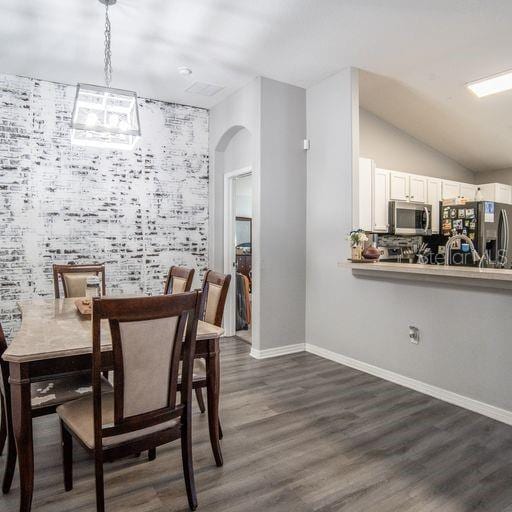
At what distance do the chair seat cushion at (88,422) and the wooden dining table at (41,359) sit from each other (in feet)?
0.52

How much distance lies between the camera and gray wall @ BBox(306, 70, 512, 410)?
2873mm

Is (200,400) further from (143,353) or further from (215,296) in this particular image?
(143,353)

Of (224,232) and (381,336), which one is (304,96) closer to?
(224,232)

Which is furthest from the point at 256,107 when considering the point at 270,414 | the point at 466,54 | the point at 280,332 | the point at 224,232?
the point at 270,414

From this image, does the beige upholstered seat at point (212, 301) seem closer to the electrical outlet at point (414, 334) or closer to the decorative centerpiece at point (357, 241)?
the decorative centerpiece at point (357, 241)

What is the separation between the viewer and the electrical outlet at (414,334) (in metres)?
3.36

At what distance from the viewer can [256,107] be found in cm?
429

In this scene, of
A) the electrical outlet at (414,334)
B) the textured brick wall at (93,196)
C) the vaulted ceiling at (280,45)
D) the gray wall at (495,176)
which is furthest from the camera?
the gray wall at (495,176)

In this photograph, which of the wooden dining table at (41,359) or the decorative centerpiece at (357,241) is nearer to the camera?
the wooden dining table at (41,359)

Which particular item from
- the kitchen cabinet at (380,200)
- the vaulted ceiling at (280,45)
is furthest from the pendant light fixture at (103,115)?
the kitchen cabinet at (380,200)

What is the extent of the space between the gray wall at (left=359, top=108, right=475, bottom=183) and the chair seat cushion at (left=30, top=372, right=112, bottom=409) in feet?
14.0

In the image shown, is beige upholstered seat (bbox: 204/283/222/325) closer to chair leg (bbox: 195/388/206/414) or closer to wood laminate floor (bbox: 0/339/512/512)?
chair leg (bbox: 195/388/206/414)

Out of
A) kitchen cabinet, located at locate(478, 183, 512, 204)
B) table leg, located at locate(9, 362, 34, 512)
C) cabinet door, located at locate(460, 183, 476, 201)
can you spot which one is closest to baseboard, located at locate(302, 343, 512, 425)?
table leg, located at locate(9, 362, 34, 512)

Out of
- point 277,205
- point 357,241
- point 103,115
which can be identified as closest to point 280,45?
point 277,205
